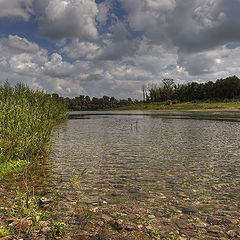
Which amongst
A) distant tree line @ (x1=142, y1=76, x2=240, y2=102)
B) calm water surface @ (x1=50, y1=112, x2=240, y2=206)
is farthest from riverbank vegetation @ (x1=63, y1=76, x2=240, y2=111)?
calm water surface @ (x1=50, y1=112, x2=240, y2=206)

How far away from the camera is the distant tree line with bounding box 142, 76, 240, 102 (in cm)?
12838

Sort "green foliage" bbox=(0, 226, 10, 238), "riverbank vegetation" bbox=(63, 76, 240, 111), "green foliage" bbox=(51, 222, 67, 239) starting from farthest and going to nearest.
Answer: "riverbank vegetation" bbox=(63, 76, 240, 111) < "green foliage" bbox=(51, 222, 67, 239) < "green foliage" bbox=(0, 226, 10, 238)

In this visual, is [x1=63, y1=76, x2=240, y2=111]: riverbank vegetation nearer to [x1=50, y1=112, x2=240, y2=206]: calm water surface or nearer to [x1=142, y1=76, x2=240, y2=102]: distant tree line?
[x1=142, y1=76, x2=240, y2=102]: distant tree line

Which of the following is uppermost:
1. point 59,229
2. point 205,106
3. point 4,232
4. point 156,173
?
point 205,106

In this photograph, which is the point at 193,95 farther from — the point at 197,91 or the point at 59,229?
the point at 59,229

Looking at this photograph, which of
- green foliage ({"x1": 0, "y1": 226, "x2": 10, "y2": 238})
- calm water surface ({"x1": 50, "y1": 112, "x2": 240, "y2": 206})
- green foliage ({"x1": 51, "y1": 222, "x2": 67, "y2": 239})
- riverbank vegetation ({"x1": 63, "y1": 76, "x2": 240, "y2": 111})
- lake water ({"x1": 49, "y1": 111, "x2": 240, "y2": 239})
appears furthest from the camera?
riverbank vegetation ({"x1": 63, "y1": 76, "x2": 240, "y2": 111})

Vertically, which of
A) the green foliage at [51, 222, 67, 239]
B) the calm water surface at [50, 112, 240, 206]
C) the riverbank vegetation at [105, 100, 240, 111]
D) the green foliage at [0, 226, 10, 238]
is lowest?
the calm water surface at [50, 112, 240, 206]

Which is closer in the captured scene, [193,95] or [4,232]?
[4,232]

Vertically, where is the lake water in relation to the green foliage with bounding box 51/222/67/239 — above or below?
below

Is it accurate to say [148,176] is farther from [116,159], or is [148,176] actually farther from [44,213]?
[44,213]

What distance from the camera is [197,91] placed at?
150 metres

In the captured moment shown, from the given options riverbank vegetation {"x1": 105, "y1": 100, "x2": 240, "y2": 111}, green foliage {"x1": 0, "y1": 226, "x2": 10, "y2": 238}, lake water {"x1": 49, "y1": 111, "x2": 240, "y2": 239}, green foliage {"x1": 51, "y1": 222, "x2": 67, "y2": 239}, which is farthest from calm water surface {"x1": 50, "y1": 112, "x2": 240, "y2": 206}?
riverbank vegetation {"x1": 105, "y1": 100, "x2": 240, "y2": 111}

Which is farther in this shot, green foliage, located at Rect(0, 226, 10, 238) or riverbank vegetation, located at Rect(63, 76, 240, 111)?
riverbank vegetation, located at Rect(63, 76, 240, 111)

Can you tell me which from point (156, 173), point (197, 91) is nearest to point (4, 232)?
point (156, 173)
